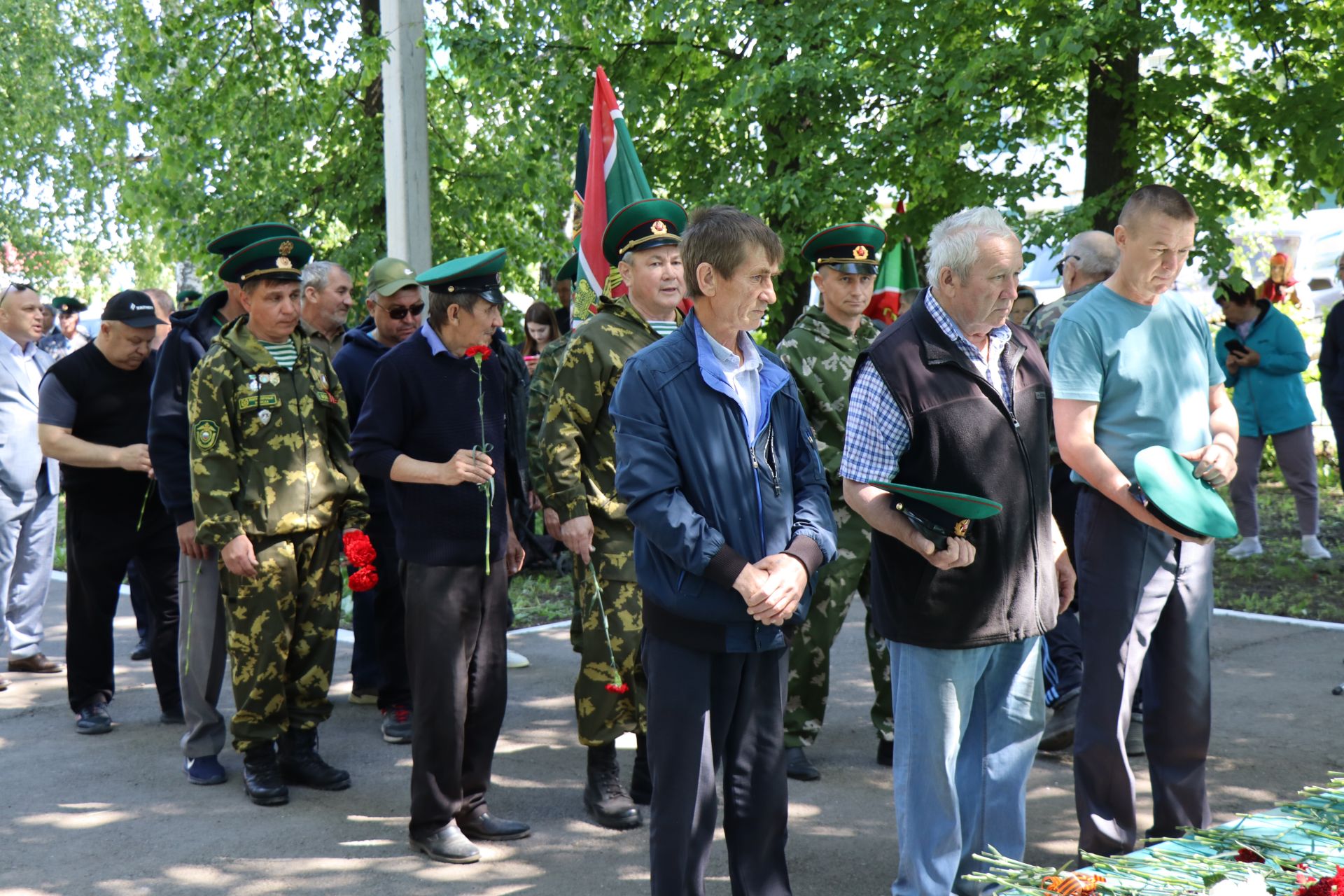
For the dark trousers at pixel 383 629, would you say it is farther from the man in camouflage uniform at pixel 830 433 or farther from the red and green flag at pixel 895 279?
the red and green flag at pixel 895 279

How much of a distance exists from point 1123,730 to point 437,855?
2.33m

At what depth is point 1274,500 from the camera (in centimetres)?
1314

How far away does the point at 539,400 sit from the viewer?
18.0ft

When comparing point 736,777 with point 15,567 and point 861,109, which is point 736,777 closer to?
point 15,567

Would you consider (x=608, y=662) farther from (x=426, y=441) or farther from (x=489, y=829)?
(x=426, y=441)

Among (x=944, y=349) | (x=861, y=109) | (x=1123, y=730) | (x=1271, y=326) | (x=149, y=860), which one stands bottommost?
(x=149, y=860)

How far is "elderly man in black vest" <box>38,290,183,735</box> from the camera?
6.34 metres

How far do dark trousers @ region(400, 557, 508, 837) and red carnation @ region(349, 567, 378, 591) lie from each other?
0.47m

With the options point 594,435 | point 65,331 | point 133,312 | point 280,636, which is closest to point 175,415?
point 133,312

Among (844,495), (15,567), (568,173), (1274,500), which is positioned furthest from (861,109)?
(844,495)

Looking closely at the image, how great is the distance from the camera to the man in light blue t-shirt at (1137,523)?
13.5 feet

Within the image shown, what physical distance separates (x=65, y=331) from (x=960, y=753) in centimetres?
1470

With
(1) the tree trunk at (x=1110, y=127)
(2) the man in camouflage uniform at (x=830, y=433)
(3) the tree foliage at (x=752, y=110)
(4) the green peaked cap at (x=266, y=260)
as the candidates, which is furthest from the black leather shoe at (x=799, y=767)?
(1) the tree trunk at (x=1110, y=127)

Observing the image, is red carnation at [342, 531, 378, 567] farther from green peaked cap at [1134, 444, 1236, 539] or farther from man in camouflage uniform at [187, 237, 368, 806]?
green peaked cap at [1134, 444, 1236, 539]
